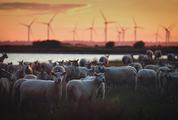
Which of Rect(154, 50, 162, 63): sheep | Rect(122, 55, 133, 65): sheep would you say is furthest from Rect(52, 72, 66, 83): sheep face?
Rect(154, 50, 162, 63): sheep

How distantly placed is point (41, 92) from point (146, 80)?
1.00 metres

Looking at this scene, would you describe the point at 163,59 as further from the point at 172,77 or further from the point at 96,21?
the point at 96,21

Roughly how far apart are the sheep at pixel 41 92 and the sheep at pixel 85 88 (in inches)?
4.1

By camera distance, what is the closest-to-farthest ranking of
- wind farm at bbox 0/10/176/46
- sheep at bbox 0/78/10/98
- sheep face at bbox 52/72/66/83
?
sheep face at bbox 52/72/66/83 < sheep at bbox 0/78/10/98 < wind farm at bbox 0/10/176/46

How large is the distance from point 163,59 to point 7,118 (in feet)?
5.15

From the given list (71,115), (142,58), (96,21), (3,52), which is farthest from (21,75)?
(142,58)

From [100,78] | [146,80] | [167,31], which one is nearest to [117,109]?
[100,78]

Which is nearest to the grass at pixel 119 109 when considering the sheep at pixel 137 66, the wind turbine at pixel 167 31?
the sheep at pixel 137 66

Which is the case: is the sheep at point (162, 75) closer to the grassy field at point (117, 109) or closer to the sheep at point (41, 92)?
the grassy field at point (117, 109)

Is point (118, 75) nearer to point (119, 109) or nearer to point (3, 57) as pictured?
point (119, 109)

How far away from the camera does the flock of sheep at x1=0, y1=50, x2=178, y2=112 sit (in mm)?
3867

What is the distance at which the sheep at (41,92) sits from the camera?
3861mm

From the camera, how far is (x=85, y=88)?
3.87 metres

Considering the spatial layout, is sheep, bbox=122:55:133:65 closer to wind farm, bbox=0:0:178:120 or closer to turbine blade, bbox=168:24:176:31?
wind farm, bbox=0:0:178:120
